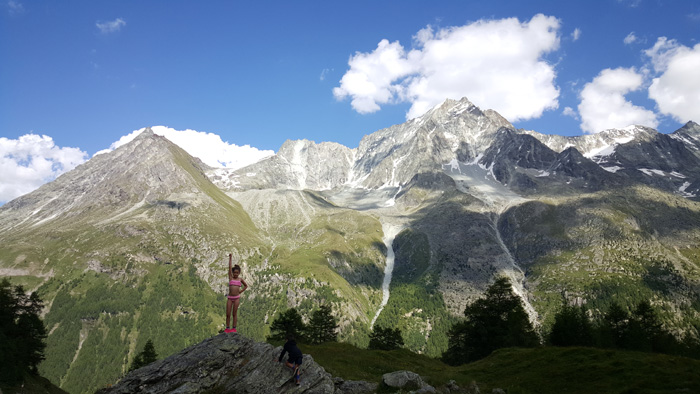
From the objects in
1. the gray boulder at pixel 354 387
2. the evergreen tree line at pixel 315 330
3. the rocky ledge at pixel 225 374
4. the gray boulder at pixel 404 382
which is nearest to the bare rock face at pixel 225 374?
the rocky ledge at pixel 225 374

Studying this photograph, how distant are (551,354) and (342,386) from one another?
25668 millimetres

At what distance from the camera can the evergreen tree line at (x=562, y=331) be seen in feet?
199

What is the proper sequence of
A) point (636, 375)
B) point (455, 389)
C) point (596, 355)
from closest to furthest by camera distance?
1. point (636, 375)
2. point (455, 389)
3. point (596, 355)

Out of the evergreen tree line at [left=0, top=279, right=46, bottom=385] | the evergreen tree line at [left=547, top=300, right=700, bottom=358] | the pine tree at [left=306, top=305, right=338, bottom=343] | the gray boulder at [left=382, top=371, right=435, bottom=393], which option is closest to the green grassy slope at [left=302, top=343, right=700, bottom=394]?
the gray boulder at [left=382, top=371, right=435, bottom=393]

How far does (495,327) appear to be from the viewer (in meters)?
69.6

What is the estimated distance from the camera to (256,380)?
26062 millimetres

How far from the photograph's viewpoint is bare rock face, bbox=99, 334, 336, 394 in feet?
84.7

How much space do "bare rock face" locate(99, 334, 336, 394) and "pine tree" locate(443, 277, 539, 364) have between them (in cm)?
5160

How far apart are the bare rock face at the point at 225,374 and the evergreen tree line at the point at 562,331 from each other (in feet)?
172

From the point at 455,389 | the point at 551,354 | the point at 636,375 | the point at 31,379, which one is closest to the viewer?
the point at 636,375

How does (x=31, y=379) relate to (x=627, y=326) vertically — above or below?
below

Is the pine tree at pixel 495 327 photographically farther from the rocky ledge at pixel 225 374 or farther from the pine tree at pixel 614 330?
the rocky ledge at pixel 225 374

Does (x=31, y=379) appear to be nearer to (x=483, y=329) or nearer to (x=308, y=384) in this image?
(x=308, y=384)

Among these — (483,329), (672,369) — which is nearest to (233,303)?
(672,369)
